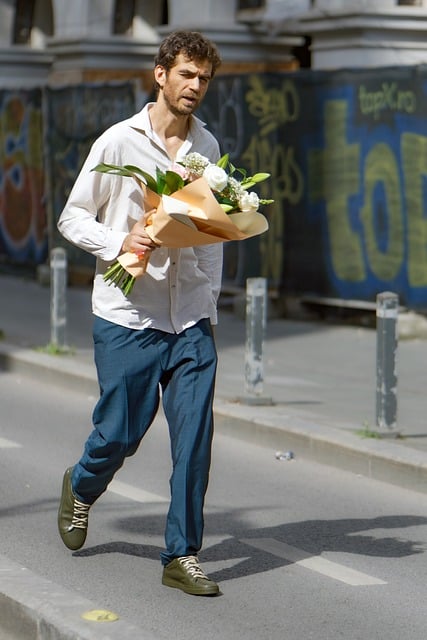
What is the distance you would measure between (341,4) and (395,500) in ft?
28.9

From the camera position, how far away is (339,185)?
1524 centimetres

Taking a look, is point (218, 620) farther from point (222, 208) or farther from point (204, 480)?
point (222, 208)

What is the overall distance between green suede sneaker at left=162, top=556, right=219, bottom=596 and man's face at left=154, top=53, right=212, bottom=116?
1678 mm

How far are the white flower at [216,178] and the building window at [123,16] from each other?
57.7 ft

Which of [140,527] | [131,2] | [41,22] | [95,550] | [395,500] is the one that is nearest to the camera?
[95,550]

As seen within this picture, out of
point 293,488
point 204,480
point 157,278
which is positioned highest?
point 157,278

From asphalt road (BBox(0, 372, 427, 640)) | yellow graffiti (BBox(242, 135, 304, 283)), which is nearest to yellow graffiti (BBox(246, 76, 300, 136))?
yellow graffiti (BBox(242, 135, 304, 283))

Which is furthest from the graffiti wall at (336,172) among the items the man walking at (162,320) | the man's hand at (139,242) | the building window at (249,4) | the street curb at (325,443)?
the man's hand at (139,242)

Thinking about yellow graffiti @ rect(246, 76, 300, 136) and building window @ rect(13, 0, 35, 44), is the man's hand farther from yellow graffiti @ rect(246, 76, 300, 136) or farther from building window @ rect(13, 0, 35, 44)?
building window @ rect(13, 0, 35, 44)

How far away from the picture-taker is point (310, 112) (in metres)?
15.6

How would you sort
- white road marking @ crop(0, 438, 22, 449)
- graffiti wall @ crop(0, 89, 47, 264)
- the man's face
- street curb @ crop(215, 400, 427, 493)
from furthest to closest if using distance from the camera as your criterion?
graffiti wall @ crop(0, 89, 47, 264)
white road marking @ crop(0, 438, 22, 449)
street curb @ crop(215, 400, 427, 493)
the man's face

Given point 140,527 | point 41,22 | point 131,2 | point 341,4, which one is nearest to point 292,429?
point 140,527

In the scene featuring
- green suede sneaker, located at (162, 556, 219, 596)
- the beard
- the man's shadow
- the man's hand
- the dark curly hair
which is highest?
the dark curly hair

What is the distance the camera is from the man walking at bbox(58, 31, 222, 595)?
6.13 meters
